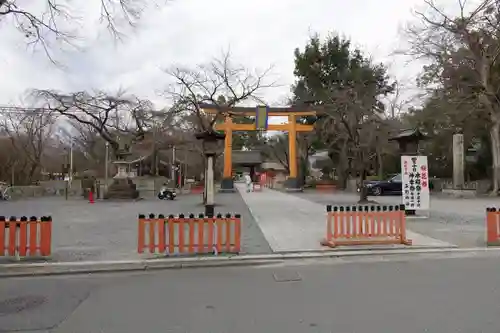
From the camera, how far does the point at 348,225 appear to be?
9.25 metres

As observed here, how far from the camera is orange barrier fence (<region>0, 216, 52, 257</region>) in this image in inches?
303

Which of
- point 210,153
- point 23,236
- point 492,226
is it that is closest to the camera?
point 23,236

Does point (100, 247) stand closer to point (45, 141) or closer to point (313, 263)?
point (313, 263)

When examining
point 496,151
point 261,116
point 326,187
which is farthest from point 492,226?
point 326,187

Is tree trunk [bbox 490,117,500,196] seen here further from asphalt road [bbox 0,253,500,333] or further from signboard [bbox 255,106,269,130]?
asphalt road [bbox 0,253,500,333]

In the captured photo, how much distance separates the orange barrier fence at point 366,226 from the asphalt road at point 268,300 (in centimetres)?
168

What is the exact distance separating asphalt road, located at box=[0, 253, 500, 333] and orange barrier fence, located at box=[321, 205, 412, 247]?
1681 millimetres

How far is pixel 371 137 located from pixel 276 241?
2226 cm

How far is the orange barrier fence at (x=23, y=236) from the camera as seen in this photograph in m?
7.68

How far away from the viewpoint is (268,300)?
5418 millimetres

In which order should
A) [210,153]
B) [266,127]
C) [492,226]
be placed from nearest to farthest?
[492,226], [210,153], [266,127]

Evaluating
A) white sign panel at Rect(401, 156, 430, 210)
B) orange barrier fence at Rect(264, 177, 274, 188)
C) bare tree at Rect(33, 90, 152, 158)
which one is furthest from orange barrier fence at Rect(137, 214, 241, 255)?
orange barrier fence at Rect(264, 177, 274, 188)

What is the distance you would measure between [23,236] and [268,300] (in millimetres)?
5148

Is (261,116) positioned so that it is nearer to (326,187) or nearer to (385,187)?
(385,187)
